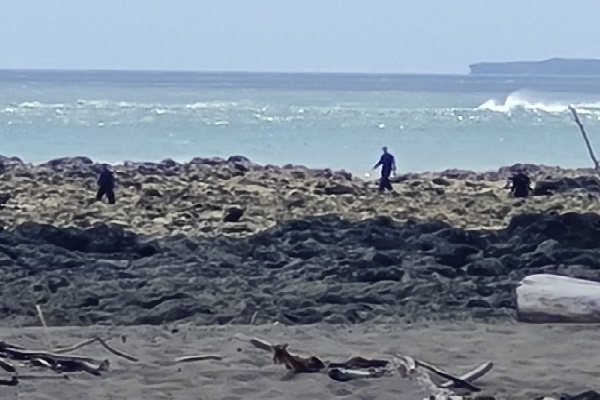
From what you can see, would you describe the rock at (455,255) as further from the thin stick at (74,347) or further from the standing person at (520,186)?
the standing person at (520,186)

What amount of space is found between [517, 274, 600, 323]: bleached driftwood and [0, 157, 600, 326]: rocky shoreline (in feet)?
3.14

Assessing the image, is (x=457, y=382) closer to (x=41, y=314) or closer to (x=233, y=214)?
(x=41, y=314)

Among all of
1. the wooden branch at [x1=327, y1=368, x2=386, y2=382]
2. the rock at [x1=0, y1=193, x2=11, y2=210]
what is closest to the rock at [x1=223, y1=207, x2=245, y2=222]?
the rock at [x1=0, y1=193, x2=11, y2=210]

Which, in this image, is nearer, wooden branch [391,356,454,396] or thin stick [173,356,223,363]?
wooden branch [391,356,454,396]

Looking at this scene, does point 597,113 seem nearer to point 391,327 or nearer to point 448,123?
point 448,123

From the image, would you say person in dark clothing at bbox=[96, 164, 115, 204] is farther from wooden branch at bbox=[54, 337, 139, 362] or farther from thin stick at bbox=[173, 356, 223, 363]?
thin stick at bbox=[173, 356, 223, 363]

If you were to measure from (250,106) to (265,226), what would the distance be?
6347 cm

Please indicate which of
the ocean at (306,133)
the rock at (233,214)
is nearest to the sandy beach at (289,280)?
the rock at (233,214)

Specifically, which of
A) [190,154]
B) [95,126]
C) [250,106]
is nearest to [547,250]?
[190,154]

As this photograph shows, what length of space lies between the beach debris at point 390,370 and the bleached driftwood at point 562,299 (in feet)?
4.09

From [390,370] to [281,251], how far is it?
19.5 ft

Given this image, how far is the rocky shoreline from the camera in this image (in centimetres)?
1102

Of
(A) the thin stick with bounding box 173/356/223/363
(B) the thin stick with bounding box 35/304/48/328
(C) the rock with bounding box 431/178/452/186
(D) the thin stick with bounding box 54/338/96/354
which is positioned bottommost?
(C) the rock with bounding box 431/178/452/186

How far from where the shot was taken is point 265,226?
16.2 m
